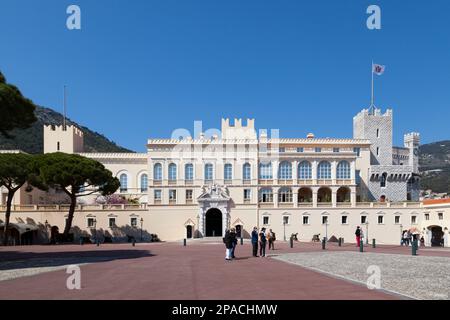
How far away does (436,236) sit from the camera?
6028cm

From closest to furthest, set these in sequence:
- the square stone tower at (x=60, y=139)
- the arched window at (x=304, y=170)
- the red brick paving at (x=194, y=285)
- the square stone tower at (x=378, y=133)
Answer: the red brick paving at (x=194, y=285) → the arched window at (x=304, y=170) → the square stone tower at (x=60, y=139) → the square stone tower at (x=378, y=133)

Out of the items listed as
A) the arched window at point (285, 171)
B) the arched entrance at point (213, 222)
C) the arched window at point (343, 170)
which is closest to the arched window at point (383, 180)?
the arched window at point (343, 170)

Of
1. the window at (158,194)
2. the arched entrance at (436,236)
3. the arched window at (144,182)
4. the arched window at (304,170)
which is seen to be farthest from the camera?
the arched window at (144,182)

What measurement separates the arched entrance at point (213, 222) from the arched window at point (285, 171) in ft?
33.9

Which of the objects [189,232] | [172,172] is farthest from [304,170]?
[172,172]

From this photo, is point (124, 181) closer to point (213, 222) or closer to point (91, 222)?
point (91, 222)

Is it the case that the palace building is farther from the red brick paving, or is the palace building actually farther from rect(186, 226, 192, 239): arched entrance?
the red brick paving

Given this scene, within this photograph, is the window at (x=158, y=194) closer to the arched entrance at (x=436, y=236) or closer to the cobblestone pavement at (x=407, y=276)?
the arched entrance at (x=436, y=236)

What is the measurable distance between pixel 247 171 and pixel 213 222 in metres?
8.76

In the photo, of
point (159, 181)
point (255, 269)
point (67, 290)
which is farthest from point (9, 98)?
point (159, 181)

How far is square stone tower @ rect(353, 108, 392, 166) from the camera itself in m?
74.8

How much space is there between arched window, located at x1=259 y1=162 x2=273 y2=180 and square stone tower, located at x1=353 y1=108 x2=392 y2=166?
21.1m

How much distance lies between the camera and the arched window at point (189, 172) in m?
62.8
